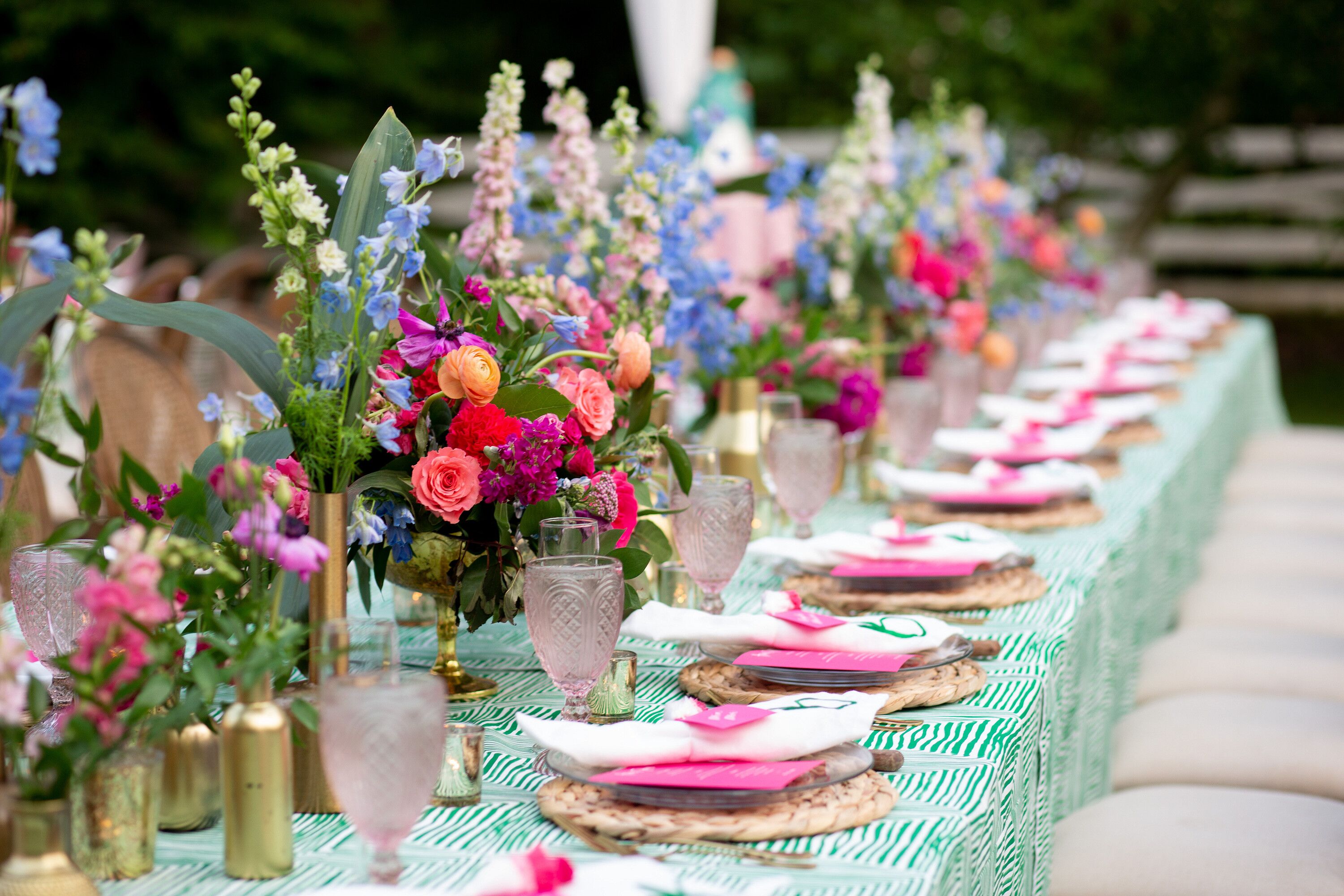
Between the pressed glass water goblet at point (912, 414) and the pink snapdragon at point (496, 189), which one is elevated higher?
the pink snapdragon at point (496, 189)

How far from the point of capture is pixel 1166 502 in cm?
249

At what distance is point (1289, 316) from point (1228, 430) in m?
7.73

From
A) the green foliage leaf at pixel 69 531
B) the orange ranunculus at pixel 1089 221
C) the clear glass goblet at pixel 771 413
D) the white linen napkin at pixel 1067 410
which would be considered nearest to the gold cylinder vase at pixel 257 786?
the green foliage leaf at pixel 69 531

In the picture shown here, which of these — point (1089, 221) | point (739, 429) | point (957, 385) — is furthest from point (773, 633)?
point (1089, 221)

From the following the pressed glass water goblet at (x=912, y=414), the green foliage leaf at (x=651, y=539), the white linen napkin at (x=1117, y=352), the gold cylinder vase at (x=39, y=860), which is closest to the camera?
the gold cylinder vase at (x=39, y=860)

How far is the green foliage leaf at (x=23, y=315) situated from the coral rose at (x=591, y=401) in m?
0.47

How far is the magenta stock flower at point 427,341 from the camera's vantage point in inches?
49.3

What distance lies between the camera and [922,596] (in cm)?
165

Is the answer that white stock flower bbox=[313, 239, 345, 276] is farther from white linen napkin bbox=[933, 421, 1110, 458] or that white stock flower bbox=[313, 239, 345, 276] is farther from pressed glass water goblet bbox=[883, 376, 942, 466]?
white linen napkin bbox=[933, 421, 1110, 458]

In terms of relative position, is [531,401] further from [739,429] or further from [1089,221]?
[1089,221]

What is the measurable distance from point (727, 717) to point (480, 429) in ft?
1.05

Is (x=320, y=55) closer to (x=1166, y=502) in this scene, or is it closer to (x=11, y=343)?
(x=1166, y=502)

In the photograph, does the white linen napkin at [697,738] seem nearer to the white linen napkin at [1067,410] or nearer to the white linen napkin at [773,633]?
the white linen napkin at [773,633]

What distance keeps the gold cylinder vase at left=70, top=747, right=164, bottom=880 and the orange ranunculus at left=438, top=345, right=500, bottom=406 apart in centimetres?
40
